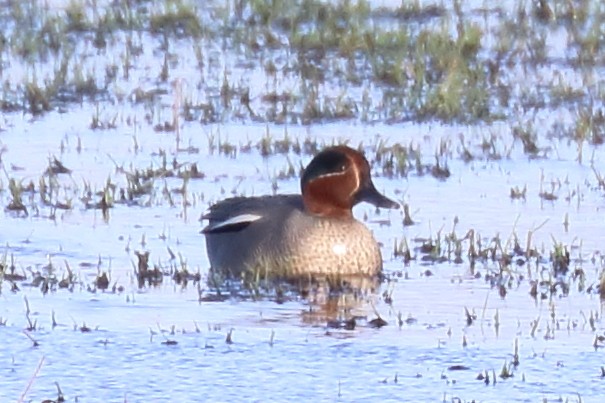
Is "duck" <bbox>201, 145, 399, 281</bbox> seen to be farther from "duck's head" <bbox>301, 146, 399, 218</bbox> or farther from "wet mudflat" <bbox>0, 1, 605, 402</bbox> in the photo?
"wet mudflat" <bbox>0, 1, 605, 402</bbox>

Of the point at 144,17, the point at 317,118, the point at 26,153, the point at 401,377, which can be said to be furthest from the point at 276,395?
the point at 144,17

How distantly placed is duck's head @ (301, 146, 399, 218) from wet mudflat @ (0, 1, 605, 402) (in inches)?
12.7

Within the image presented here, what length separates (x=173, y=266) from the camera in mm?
10438

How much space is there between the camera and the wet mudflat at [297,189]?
848cm

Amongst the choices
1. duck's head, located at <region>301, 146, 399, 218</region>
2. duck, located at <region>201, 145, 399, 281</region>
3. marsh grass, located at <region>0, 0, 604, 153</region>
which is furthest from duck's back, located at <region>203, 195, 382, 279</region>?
marsh grass, located at <region>0, 0, 604, 153</region>

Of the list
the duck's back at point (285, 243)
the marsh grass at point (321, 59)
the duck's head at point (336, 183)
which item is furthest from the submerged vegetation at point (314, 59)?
the duck's back at point (285, 243)

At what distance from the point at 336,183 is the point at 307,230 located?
0.33 m

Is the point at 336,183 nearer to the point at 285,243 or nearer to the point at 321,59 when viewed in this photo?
the point at 285,243

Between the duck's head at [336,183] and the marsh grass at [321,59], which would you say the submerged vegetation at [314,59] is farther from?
the duck's head at [336,183]

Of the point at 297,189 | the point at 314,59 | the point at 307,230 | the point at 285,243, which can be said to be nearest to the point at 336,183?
the point at 307,230

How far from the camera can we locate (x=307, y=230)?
10.8m

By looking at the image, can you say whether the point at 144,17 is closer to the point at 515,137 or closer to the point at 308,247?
the point at 515,137

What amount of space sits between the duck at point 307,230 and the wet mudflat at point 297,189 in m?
0.22

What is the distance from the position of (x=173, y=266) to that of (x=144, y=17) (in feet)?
25.9
